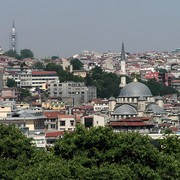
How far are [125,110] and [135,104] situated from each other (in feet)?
15.4

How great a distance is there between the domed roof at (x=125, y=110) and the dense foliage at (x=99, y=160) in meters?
36.8

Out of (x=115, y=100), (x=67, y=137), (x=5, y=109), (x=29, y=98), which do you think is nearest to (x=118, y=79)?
(x=29, y=98)

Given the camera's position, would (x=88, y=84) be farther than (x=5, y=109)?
Yes

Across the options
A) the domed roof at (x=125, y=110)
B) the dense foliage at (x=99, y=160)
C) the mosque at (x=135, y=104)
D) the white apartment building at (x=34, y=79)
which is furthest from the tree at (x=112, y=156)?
the white apartment building at (x=34, y=79)

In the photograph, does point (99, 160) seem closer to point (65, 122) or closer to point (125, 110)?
point (65, 122)

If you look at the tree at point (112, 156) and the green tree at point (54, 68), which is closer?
the tree at point (112, 156)

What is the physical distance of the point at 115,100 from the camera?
72.9 meters

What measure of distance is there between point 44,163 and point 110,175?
1621 millimetres

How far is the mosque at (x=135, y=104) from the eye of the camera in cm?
6544

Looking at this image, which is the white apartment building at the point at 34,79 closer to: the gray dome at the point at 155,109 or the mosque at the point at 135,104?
the mosque at the point at 135,104

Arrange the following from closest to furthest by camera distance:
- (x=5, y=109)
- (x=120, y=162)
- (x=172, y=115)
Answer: (x=120, y=162), (x=5, y=109), (x=172, y=115)

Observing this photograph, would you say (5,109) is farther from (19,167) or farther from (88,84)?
(88,84)

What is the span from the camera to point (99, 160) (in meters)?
25.8

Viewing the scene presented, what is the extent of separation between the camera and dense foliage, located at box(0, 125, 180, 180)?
940 inches
